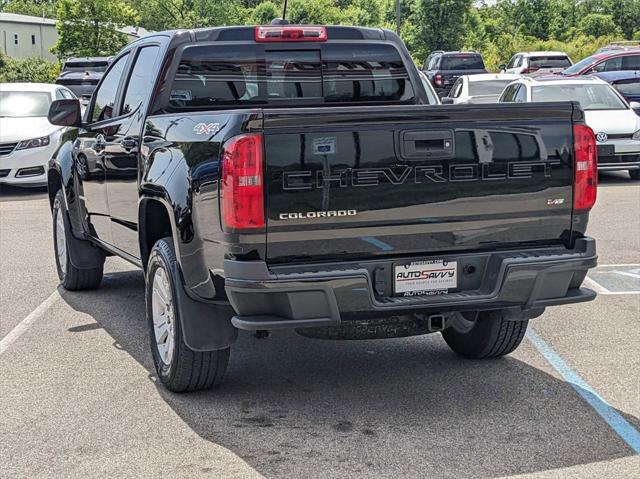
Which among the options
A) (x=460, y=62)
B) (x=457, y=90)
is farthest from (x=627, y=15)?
(x=457, y=90)

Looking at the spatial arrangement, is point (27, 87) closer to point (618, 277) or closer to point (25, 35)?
point (618, 277)

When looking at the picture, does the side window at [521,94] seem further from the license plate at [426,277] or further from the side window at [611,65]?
the license plate at [426,277]

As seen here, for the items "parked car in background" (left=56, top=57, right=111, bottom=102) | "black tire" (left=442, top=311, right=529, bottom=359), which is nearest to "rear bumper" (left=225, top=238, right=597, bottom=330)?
"black tire" (left=442, top=311, right=529, bottom=359)

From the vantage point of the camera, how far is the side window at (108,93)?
7.67 metres

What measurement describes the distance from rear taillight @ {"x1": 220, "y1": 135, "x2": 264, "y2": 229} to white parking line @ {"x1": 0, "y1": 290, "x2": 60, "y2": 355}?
2.74m

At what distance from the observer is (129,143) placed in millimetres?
6746

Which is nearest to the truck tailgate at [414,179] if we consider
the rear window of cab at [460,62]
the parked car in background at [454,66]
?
the parked car in background at [454,66]

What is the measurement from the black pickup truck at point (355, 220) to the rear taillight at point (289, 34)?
91 centimetres

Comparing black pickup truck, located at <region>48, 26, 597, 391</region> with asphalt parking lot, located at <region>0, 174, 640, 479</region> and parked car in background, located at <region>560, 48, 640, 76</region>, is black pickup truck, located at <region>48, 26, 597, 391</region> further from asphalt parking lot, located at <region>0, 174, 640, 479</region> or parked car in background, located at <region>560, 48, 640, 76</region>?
parked car in background, located at <region>560, 48, 640, 76</region>

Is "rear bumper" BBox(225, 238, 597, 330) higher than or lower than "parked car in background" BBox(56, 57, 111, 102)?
higher

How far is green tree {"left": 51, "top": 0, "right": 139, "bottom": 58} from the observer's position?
6662 centimetres

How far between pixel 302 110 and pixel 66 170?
395 cm

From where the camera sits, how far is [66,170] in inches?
332

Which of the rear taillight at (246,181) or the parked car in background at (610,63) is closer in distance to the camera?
the rear taillight at (246,181)
